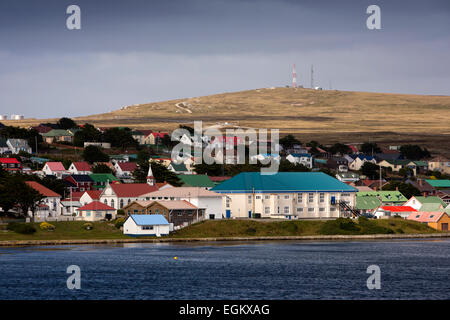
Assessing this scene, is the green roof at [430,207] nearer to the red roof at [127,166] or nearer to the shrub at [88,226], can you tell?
the shrub at [88,226]

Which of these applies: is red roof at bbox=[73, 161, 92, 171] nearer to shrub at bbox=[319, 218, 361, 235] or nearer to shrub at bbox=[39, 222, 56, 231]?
shrub at bbox=[39, 222, 56, 231]

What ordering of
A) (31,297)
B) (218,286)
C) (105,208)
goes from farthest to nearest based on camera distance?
1. (105,208)
2. (218,286)
3. (31,297)

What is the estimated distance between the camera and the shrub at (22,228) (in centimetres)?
8944

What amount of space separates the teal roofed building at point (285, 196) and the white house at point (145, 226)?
51.1 ft

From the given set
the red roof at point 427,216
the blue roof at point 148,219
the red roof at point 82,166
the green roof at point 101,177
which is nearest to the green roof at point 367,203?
the red roof at point 427,216

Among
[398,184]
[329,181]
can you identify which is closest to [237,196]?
[329,181]

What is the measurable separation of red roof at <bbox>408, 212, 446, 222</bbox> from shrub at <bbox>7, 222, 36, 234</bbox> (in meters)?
53.4

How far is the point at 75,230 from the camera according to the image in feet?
308

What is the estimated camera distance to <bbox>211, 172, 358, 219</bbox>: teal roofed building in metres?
110

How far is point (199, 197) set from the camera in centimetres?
10250

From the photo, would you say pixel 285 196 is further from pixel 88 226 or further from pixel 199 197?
pixel 88 226
